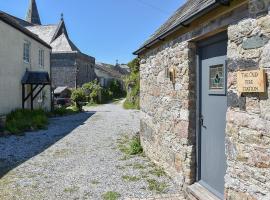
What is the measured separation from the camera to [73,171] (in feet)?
25.2

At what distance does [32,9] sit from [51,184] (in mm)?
54522

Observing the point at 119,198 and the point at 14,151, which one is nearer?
the point at 119,198

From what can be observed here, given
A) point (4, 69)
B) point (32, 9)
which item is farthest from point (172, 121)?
point (32, 9)

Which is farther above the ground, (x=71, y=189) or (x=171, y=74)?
(x=171, y=74)

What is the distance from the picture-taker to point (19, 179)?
7.02 m

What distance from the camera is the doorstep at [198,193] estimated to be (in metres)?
4.96

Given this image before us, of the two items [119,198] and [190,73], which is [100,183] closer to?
[119,198]

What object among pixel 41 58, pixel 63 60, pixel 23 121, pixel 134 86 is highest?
pixel 63 60

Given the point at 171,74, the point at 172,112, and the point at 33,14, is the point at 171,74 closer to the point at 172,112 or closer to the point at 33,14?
the point at 172,112

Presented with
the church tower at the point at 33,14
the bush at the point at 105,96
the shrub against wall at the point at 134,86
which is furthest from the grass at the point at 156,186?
the church tower at the point at 33,14

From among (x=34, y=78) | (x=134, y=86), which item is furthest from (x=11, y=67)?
(x=134, y=86)

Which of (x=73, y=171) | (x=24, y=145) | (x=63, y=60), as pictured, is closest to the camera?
(x=73, y=171)

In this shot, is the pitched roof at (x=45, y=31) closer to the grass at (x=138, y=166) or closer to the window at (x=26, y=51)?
the window at (x=26, y=51)

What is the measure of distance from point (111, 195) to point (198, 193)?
5.38 feet
